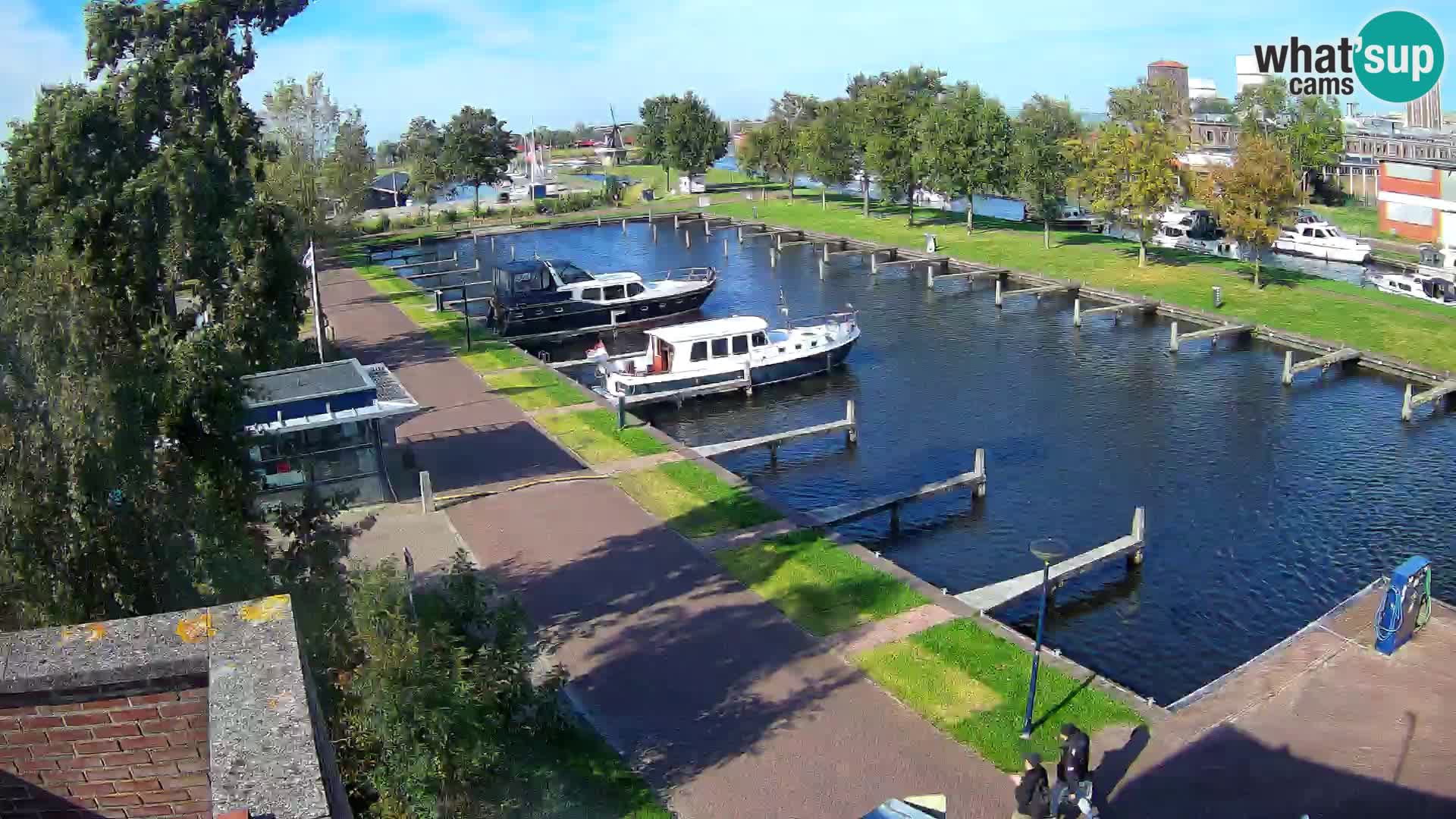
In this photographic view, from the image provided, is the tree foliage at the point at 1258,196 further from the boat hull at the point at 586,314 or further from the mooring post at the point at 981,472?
the mooring post at the point at 981,472

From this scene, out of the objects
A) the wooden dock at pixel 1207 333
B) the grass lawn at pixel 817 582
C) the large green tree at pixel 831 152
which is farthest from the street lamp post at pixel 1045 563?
the large green tree at pixel 831 152

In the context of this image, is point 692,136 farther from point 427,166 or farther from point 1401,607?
point 1401,607

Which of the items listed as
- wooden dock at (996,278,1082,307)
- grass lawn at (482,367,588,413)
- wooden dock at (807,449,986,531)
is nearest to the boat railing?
wooden dock at (996,278,1082,307)

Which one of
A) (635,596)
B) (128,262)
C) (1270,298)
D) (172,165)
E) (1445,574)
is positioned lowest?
(1445,574)

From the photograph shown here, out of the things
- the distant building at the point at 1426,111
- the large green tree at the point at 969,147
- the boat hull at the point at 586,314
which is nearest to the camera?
the boat hull at the point at 586,314

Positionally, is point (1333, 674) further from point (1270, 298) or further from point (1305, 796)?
point (1270, 298)

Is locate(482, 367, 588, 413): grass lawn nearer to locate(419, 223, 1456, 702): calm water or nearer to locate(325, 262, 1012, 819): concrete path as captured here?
locate(419, 223, 1456, 702): calm water

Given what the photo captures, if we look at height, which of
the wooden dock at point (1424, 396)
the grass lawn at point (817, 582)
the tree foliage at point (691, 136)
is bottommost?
the grass lawn at point (817, 582)

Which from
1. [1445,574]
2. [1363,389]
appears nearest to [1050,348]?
[1363,389]
